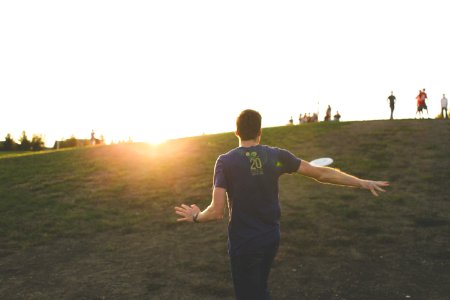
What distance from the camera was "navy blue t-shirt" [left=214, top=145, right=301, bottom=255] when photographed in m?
3.87

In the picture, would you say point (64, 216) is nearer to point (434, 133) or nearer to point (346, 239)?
point (346, 239)

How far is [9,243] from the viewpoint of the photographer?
12.6 metres

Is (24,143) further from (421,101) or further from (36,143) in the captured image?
(421,101)

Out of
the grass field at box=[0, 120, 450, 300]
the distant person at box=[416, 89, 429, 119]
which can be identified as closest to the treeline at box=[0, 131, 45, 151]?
the grass field at box=[0, 120, 450, 300]

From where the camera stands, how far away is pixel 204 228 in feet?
43.4

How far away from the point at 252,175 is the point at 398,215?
35.2ft

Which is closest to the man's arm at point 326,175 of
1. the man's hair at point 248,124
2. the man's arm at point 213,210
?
the man's hair at point 248,124

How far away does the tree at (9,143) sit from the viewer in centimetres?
5697

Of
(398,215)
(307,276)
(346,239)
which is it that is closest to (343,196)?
(398,215)

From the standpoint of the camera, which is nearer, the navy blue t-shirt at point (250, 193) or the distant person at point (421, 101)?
the navy blue t-shirt at point (250, 193)

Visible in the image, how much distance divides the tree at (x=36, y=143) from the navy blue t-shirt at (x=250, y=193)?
60.2m

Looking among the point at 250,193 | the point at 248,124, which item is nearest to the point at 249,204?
the point at 250,193

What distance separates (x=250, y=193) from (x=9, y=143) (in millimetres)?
60367

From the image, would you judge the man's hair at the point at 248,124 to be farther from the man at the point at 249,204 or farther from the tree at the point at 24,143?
the tree at the point at 24,143
